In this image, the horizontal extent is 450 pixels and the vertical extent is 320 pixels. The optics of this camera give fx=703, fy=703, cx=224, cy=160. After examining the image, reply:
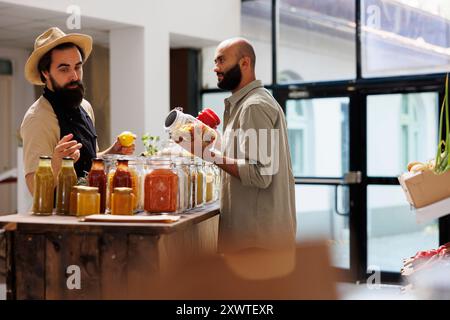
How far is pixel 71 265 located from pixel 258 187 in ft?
3.13

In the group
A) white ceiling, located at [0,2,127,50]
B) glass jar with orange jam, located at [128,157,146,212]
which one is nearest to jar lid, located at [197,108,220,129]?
glass jar with orange jam, located at [128,157,146,212]

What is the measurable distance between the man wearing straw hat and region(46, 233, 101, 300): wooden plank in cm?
66

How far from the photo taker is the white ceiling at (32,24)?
5238mm

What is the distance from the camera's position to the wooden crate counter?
218 cm

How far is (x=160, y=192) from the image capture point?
2.54 meters

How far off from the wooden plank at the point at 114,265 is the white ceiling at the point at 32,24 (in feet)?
10.6

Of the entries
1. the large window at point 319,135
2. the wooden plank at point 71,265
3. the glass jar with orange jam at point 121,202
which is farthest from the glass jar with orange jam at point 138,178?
the large window at point 319,135

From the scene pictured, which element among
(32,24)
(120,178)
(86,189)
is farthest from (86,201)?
(32,24)

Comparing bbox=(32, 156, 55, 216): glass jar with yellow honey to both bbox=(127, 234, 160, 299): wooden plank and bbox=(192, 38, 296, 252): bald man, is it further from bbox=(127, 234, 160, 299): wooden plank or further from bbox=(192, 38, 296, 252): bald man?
bbox=(192, 38, 296, 252): bald man

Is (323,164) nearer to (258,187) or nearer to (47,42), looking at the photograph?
(258,187)

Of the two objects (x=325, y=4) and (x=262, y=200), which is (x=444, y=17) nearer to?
(x=325, y=4)

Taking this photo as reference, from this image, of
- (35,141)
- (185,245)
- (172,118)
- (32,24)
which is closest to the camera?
(185,245)

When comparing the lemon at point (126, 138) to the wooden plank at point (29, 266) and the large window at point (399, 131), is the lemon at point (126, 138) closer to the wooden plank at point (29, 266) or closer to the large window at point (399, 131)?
the wooden plank at point (29, 266)
